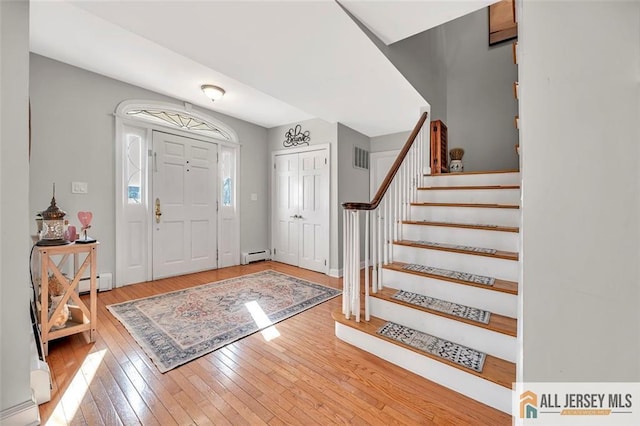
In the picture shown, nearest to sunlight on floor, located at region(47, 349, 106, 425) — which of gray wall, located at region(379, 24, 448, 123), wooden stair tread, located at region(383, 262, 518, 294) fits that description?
wooden stair tread, located at region(383, 262, 518, 294)

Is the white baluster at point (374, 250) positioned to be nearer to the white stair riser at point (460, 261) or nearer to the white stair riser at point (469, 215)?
the white stair riser at point (460, 261)

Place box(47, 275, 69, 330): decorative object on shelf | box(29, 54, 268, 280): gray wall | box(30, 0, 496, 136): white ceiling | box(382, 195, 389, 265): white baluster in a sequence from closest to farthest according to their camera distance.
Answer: box(30, 0, 496, 136): white ceiling → box(47, 275, 69, 330): decorative object on shelf → box(382, 195, 389, 265): white baluster → box(29, 54, 268, 280): gray wall

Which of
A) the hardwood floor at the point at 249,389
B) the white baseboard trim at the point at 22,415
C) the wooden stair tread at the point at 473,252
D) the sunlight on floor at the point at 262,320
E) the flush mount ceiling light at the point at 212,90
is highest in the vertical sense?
the flush mount ceiling light at the point at 212,90

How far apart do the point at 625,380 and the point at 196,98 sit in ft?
14.5

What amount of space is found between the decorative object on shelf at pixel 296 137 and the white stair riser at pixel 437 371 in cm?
325

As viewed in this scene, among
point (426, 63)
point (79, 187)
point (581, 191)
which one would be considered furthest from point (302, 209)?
point (581, 191)

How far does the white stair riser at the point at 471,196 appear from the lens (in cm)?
252

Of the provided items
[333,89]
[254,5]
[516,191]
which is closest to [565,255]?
[254,5]

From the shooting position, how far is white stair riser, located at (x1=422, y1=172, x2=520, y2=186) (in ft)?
8.96

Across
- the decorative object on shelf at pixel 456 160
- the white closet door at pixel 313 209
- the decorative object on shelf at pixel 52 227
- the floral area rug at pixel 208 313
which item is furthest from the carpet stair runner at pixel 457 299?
the decorative object on shelf at pixel 52 227

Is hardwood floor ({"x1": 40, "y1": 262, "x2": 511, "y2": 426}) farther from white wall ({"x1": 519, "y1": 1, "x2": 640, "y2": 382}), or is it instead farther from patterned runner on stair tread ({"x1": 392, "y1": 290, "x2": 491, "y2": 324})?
white wall ({"x1": 519, "y1": 1, "x2": 640, "y2": 382})

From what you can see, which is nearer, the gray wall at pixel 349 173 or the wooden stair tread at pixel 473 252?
the wooden stair tread at pixel 473 252

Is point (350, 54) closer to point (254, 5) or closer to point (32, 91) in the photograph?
point (254, 5)

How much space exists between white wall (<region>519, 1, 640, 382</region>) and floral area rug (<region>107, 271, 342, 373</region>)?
6.80 ft
